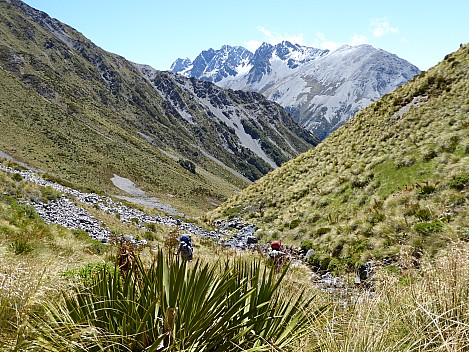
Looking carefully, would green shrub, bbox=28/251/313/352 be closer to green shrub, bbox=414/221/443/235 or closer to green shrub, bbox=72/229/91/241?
green shrub, bbox=414/221/443/235

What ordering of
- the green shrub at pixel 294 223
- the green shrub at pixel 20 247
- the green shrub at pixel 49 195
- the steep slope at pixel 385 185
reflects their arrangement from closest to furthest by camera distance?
1. the green shrub at pixel 20 247
2. the steep slope at pixel 385 185
3. the green shrub at pixel 294 223
4. the green shrub at pixel 49 195

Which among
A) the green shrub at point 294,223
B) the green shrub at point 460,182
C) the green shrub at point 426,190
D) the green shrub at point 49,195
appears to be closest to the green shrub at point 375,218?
the green shrub at point 426,190

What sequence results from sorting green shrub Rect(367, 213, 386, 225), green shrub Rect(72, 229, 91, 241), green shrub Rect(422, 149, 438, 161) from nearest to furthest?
green shrub Rect(367, 213, 386, 225)
green shrub Rect(72, 229, 91, 241)
green shrub Rect(422, 149, 438, 161)

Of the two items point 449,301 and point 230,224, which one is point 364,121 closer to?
point 230,224

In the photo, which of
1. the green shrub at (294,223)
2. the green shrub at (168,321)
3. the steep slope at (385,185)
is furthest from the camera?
the green shrub at (294,223)

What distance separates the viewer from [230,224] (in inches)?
974

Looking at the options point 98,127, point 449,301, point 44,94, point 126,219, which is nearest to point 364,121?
point 126,219

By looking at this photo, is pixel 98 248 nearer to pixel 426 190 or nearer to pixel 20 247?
pixel 20 247

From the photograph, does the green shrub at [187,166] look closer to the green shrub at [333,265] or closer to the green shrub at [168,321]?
the green shrub at [333,265]

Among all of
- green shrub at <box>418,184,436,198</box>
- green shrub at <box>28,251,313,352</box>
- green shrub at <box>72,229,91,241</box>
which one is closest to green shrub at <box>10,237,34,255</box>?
green shrub at <box>28,251,313,352</box>

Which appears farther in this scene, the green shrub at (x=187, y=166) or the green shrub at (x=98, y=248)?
the green shrub at (x=187, y=166)

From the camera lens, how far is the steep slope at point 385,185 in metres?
11.8

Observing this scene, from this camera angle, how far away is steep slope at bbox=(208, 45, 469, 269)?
11.8 m

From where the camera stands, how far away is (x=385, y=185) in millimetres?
16500
